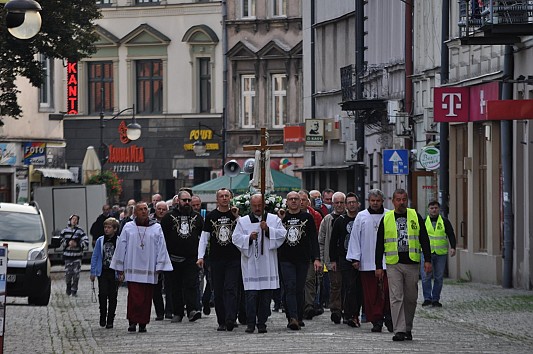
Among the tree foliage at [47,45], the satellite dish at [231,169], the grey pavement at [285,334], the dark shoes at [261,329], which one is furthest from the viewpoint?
the satellite dish at [231,169]

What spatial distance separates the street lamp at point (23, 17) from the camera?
20.6m

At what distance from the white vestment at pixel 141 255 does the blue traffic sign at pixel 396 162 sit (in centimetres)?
1555

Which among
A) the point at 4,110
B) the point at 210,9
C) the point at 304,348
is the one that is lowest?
the point at 304,348

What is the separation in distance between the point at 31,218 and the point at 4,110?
326 inches

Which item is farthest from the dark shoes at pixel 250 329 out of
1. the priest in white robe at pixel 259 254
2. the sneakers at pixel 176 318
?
the sneakers at pixel 176 318

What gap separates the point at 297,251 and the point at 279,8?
4711cm

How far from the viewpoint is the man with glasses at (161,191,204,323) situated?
23953 mm

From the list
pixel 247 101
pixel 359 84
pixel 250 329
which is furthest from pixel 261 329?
pixel 247 101

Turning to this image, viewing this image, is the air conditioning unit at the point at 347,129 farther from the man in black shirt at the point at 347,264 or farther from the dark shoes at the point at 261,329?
the dark shoes at the point at 261,329

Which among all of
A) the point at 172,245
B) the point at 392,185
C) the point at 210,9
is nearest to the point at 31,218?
the point at 172,245

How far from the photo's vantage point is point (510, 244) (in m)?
32.2

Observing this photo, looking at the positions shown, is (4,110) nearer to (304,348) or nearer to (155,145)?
(304,348)

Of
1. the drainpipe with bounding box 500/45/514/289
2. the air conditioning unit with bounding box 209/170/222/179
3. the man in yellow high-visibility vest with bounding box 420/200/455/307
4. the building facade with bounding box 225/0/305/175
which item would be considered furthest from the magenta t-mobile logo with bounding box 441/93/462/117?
the air conditioning unit with bounding box 209/170/222/179

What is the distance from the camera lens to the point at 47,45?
3862cm
